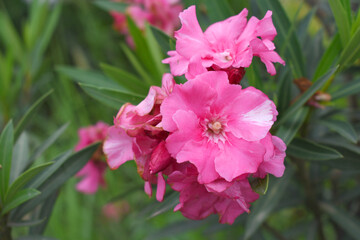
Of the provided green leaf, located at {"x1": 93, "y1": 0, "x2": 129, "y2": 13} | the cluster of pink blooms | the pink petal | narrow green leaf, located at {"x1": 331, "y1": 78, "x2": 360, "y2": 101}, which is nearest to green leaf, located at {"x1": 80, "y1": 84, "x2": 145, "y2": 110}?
the pink petal

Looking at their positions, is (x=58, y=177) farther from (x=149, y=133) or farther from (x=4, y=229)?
(x=149, y=133)

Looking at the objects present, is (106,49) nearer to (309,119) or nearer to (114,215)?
(114,215)

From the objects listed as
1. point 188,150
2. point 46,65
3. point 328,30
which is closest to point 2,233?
point 188,150

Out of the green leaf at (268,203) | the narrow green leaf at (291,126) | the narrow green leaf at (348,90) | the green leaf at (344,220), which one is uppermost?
the narrow green leaf at (291,126)

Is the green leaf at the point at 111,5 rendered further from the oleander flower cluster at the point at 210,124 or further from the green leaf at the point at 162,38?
the oleander flower cluster at the point at 210,124

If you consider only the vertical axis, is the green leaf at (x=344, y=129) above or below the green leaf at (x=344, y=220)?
above

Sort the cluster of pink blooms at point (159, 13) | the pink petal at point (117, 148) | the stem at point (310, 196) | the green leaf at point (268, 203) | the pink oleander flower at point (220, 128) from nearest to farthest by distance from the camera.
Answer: the pink oleander flower at point (220, 128)
the pink petal at point (117, 148)
the green leaf at point (268, 203)
the stem at point (310, 196)
the cluster of pink blooms at point (159, 13)

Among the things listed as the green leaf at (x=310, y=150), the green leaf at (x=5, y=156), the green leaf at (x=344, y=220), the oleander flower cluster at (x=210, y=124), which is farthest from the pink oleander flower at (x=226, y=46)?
the green leaf at (x=344, y=220)

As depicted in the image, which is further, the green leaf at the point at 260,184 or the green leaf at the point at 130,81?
the green leaf at the point at 130,81
